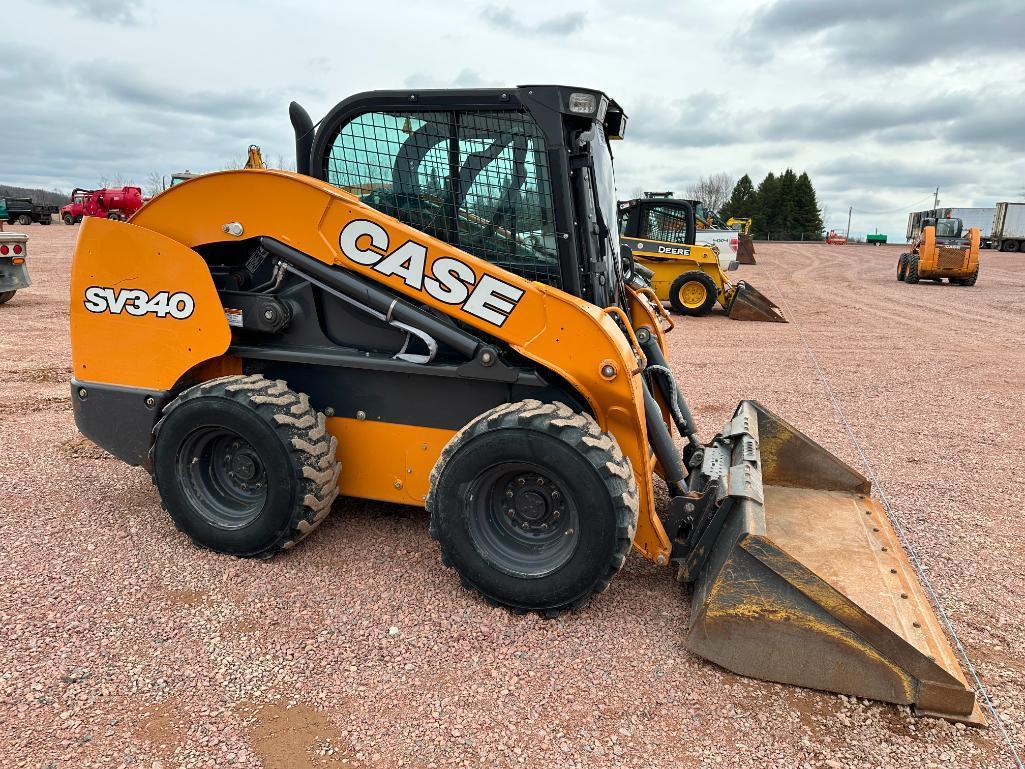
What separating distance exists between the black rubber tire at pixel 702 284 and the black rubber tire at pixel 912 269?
39.5 feet

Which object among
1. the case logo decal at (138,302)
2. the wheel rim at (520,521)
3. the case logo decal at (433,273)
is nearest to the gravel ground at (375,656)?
the wheel rim at (520,521)

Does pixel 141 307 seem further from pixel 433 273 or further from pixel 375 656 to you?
pixel 375 656

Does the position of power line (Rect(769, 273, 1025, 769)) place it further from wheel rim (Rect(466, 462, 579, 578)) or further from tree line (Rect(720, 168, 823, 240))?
tree line (Rect(720, 168, 823, 240))

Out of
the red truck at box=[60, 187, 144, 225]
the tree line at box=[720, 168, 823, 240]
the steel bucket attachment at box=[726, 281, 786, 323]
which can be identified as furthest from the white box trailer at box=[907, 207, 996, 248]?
the red truck at box=[60, 187, 144, 225]

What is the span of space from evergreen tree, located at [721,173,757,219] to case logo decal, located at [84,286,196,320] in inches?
2945

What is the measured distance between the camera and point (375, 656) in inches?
119

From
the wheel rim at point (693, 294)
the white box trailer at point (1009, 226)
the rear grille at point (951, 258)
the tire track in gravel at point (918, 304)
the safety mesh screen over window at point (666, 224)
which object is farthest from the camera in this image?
the white box trailer at point (1009, 226)

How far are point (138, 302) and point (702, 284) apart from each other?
12.4 meters

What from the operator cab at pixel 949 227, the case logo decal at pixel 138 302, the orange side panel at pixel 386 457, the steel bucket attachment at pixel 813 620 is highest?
the operator cab at pixel 949 227

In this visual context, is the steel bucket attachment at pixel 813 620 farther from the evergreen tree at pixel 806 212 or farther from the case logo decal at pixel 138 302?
the evergreen tree at pixel 806 212

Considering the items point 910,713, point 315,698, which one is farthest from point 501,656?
point 910,713

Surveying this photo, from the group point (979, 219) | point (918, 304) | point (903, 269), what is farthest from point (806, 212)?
point (918, 304)

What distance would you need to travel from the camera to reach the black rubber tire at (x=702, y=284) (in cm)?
1452

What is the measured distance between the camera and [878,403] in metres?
7.75
